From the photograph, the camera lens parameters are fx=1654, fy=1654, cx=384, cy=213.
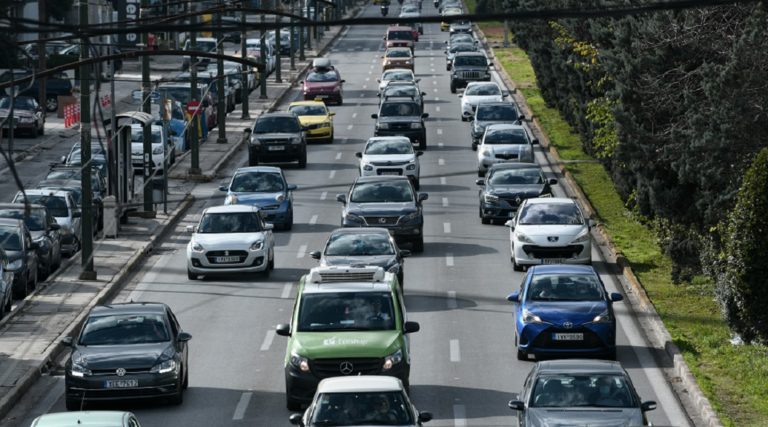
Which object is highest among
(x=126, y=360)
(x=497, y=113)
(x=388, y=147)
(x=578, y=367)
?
(x=578, y=367)

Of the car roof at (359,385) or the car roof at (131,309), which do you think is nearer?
the car roof at (359,385)

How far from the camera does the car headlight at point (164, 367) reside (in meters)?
23.2

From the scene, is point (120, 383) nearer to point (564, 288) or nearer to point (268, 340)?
point (268, 340)

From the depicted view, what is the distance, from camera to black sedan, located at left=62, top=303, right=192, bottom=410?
2306 cm

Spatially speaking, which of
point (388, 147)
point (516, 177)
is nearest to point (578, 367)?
point (516, 177)

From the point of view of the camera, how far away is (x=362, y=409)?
62.1 ft

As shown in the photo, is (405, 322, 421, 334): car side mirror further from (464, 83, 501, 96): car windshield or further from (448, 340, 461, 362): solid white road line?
(464, 83, 501, 96): car windshield

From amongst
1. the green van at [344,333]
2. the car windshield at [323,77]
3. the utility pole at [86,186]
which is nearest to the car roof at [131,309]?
the green van at [344,333]

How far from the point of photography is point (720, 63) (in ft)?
109

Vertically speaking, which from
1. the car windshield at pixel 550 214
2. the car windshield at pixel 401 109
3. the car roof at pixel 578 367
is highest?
the car roof at pixel 578 367

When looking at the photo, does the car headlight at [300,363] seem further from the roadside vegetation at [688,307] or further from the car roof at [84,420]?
the roadside vegetation at [688,307]

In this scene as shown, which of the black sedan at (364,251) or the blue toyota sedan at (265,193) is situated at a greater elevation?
the black sedan at (364,251)

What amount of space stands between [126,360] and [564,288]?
7.71 metres

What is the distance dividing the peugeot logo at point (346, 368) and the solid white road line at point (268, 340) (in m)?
5.81
